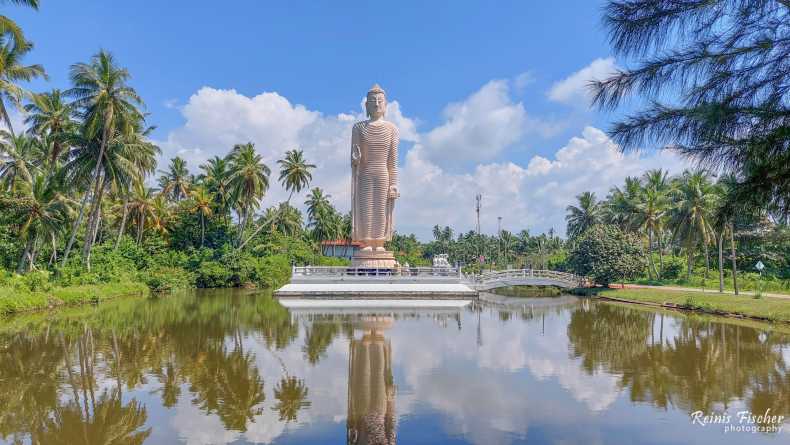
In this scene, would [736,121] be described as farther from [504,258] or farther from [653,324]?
[504,258]

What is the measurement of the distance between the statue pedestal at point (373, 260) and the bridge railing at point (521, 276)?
7325mm

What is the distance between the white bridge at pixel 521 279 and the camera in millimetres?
35156

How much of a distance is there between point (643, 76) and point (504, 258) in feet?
244

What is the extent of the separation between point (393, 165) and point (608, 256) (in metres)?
16.0

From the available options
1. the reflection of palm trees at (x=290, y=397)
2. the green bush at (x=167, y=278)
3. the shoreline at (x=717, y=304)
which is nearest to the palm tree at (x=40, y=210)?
the green bush at (x=167, y=278)

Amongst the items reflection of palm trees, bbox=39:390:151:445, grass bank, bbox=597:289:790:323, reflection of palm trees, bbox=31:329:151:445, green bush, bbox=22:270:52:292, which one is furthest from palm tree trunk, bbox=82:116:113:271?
grass bank, bbox=597:289:790:323

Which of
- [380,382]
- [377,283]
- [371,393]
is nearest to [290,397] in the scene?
[371,393]

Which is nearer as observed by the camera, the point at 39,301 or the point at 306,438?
the point at 306,438

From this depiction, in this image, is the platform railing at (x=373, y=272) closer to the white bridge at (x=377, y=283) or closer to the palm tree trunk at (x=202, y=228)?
the white bridge at (x=377, y=283)

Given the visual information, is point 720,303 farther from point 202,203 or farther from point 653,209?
point 202,203

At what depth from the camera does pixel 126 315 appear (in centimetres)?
1975

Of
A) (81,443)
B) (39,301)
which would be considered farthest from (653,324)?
(39,301)

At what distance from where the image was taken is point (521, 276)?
1431 inches

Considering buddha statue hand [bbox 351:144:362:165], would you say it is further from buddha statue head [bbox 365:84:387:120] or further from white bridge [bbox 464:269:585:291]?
white bridge [bbox 464:269:585:291]
